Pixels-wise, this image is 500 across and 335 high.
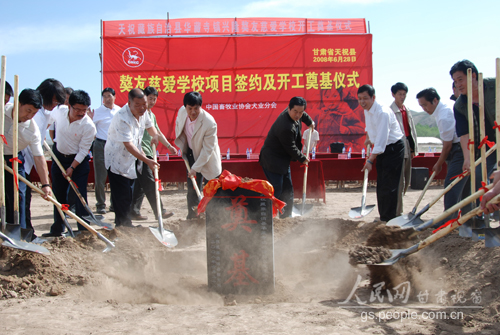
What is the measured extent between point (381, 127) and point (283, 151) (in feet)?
4.69

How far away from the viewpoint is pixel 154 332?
2.33 meters

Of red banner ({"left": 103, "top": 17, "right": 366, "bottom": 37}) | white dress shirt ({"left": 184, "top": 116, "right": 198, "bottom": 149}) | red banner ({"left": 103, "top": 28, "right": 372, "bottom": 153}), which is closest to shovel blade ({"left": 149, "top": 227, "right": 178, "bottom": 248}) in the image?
white dress shirt ({"left": 184, "top": 116, "right": 198, "bottom": 149})

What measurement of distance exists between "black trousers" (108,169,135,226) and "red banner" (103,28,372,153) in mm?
11214

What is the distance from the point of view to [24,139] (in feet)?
12.7

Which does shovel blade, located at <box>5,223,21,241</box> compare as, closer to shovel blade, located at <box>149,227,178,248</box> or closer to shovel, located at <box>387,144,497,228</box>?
shovel blade, located at <box>149,227,178,248</box>

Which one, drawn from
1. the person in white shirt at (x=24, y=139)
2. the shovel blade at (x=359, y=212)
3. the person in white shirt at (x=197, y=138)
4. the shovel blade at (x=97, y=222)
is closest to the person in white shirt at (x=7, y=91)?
the person in white shirt at (x=24, y=139)

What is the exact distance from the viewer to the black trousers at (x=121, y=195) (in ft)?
14.5

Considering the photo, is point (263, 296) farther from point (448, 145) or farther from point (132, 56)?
→ point (132, 56)

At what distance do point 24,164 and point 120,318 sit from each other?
257cm

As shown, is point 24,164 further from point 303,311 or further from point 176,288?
point 303,311

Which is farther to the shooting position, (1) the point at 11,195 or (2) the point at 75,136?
(2) the point at 75,136

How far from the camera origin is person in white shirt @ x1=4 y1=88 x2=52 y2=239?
3.70 metres

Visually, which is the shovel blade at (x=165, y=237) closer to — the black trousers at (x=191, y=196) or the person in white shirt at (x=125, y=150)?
the person in white shirt at (x=125, y=150)

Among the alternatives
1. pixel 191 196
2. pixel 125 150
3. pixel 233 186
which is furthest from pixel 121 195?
pixel 233 186
